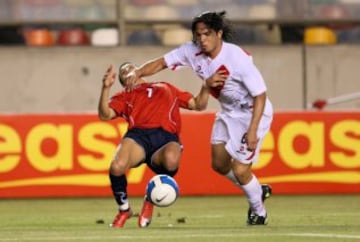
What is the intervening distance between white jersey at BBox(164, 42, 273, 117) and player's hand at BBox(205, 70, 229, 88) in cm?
8

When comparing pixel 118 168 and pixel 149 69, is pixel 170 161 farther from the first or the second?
pixel 149 69

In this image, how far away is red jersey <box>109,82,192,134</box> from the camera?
1619cm

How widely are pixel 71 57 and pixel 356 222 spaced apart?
525 inches

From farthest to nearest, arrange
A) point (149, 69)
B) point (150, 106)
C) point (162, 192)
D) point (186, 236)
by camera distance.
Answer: point (150, 106)
point (149, 69)
point (162, 192)
point (186, 236)

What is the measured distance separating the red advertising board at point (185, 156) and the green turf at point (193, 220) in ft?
1.45

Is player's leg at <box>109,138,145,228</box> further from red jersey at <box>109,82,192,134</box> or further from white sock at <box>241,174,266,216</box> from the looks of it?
white sock at <box>241,174,266,216</box>

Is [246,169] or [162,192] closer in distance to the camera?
[162,192]

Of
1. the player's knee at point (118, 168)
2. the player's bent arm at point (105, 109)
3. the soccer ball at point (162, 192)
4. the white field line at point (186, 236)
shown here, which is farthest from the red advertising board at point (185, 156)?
the white field line at point (186, 236)

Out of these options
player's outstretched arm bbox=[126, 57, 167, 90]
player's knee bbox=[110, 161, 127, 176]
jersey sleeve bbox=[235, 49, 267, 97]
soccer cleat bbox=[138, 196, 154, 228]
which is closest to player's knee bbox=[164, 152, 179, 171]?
player's knee bbox=[110, 161, 127, 176]

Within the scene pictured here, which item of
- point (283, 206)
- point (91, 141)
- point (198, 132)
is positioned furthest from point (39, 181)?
point (283, 206)

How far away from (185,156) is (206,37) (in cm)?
788

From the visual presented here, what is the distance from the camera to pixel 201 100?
15547 millimetres

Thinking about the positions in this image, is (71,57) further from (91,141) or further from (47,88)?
(91,141)

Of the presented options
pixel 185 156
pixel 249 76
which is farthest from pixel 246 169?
pixel 185 156
